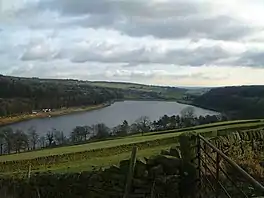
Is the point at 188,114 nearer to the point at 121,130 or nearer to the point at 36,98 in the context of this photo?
the point at 121,130

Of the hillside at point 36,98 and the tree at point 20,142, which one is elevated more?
the hillside at point 36,98

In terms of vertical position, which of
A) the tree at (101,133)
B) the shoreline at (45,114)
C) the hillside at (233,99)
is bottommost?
the shoreline at (45,114)

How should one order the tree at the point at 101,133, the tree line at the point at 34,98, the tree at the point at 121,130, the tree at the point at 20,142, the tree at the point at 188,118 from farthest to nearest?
the tree line at the point at 34,98 → the tree at the point at 20,142 → the tree at the point at 121,130 → the tree at the point at 101,133 → the tree at the point at 188,118

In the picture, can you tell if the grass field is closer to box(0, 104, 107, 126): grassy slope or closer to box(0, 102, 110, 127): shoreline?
box(0, 102, 110, 127): shoreline

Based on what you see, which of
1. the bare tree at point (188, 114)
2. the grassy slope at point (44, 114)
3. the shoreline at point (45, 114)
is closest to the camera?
the bare tree at point (188, 114)

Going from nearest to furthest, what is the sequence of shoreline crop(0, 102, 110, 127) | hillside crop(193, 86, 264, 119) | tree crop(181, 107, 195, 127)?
tree crop(181, 107, 195, 127) → hillside crop(193, 86, 264, 119) → shoreline crop(0, 102, 110, 127)

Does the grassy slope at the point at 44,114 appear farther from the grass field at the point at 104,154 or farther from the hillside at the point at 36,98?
the grass field at the point at 104,154

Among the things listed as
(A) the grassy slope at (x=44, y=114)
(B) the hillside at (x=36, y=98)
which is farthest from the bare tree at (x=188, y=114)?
(B) the hillside at (x=36, y=98)

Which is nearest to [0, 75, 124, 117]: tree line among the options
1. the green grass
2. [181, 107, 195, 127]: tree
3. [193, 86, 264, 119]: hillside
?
[193, 86, 264, 119]: hillside

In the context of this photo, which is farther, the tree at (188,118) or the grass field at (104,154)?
the tree at (188,118)

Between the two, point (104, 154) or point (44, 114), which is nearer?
point (104, 154)

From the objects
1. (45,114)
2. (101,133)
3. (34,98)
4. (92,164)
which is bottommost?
(45,114)

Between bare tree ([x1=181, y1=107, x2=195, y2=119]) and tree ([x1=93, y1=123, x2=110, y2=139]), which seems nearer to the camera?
tree ([x1=93, y1=123, x2=110, y2=139])

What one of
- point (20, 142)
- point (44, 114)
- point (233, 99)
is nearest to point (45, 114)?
point (44, 114)
